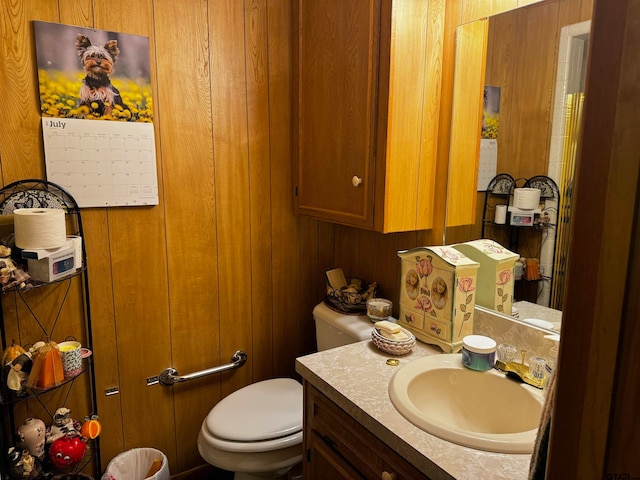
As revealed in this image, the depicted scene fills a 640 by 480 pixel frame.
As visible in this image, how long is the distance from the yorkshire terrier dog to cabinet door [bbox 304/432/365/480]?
1326 millimetres

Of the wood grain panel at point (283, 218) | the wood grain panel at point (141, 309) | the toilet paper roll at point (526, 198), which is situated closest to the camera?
the toilet paper roll at point (526, 198)

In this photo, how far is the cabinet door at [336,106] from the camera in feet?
4.83

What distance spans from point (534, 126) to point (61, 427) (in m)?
1.83

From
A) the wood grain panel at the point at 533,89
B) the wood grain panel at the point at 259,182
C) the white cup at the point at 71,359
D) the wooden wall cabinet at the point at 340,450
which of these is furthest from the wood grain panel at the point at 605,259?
the wood grain panel at the point at 259,182

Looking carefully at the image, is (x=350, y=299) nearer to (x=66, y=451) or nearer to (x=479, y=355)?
(x=479, y=355)

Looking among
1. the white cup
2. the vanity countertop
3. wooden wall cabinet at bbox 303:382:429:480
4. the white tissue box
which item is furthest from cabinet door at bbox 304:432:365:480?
the white tissue box

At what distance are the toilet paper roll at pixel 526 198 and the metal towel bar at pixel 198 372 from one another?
1336 mm

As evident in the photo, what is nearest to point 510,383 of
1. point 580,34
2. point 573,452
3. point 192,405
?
point 573,452

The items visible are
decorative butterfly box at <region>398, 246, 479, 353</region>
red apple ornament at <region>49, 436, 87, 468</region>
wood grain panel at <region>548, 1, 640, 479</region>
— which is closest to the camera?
wood grain panel at <region>548, 1, 640, 479</region>

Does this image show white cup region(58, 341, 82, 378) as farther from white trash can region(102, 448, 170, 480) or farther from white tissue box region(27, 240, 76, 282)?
white trash can region(102, 448, 170, 480)

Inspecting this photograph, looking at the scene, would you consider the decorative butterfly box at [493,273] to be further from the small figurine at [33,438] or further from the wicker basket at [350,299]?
the small figurine at [33,438]

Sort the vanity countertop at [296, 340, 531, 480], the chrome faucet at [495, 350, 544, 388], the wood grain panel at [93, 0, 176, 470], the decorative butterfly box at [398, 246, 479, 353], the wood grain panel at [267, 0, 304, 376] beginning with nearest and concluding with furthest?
the vanity countertop at [296, 340, 531, 480], the chrome faucet at [495, 350, 544, 388], the decorative butterfly box at [398, 246, 479, 353], the wood grain panel at [93, 0, 176, 470], the wood grain panel at [267, 0, 304, 376]

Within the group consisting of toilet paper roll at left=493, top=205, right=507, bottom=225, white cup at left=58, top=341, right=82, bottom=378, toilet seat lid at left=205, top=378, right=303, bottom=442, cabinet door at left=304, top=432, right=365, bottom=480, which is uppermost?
toilet paper roll at left=493, top=205, right=507, bottom=225

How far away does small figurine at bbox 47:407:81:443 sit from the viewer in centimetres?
150
